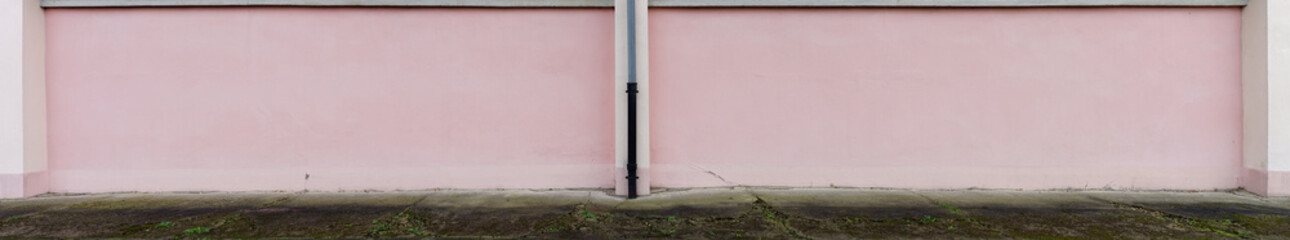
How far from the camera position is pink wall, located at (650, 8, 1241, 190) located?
21.5 ft

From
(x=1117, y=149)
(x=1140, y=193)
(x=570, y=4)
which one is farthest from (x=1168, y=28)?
(x=570, y=4)

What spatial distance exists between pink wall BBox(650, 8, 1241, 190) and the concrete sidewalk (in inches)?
11.8

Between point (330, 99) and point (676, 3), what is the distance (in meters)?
3.99

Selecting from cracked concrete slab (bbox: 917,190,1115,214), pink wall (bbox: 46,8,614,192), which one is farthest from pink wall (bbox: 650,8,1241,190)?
pink wall (bbox: 46,8,614,192)

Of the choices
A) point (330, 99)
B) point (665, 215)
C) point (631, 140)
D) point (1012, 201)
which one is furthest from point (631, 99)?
point (1012, 201)

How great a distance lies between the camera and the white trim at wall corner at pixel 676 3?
6469mm

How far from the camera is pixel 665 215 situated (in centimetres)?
540

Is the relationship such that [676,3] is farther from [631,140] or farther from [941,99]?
[941,99]

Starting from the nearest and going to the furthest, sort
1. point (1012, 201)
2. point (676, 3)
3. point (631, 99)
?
point (1012, 201) < point (631, 99) < point (676, 3)

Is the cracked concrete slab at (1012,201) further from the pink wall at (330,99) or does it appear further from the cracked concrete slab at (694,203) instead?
the pink wall at (330,99)

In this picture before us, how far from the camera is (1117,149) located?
21.7 ft

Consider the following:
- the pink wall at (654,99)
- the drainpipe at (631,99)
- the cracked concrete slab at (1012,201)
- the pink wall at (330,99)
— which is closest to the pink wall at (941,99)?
the pink wall at (654,99)

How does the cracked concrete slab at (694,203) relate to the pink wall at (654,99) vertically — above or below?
below

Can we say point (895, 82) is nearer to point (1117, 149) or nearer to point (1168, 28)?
point (1117, 149)
